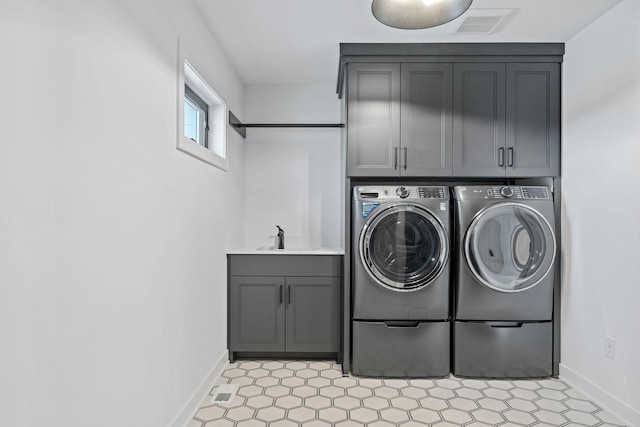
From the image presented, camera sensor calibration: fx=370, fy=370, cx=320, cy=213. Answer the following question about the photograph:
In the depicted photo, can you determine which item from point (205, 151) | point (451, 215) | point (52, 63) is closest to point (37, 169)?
point (52, 63)

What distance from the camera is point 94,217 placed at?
1234 millimetres

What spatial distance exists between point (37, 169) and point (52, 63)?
31 centimetres

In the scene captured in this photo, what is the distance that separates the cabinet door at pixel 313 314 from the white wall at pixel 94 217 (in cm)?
92

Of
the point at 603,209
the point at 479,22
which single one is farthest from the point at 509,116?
Result: the point at 603,209

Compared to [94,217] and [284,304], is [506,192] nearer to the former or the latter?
[284,304]

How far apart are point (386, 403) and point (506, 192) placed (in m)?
1.62

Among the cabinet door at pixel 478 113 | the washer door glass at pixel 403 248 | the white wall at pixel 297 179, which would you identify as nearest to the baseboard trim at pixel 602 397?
the washer door glass at pixel 403 248

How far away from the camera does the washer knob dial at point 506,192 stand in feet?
8.43

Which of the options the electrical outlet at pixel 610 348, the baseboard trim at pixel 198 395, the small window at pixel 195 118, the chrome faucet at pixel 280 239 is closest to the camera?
the baseboard trim at pixel 198 395

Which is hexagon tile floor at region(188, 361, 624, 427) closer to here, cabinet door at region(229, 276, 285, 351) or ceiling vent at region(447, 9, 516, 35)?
cabinet door at region(229, 276, 285, 351)

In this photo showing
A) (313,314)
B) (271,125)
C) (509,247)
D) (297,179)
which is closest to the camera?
(509,247)

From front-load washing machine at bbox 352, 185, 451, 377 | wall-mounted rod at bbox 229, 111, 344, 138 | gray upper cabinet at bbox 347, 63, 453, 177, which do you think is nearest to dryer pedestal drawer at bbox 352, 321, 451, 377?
front-load washing machine at bbox 352, 185, 451, 377

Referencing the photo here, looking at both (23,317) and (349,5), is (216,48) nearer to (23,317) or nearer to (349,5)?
(349,5)

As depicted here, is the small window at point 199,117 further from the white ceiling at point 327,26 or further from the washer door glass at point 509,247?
the washer door glass at point 509,247
